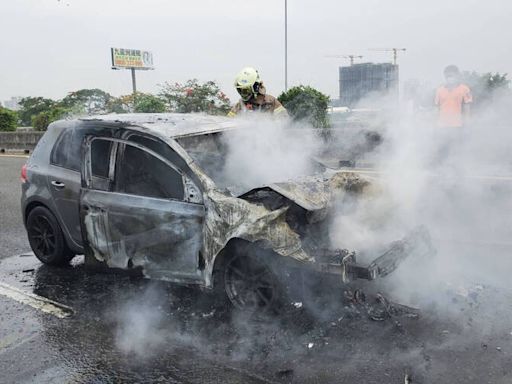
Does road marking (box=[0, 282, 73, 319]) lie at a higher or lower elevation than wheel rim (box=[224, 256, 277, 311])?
lower

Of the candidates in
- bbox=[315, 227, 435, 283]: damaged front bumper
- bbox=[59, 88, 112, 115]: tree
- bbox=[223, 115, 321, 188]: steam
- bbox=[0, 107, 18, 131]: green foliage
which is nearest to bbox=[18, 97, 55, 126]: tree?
bbox=[59, 88, 112, 115]: tree

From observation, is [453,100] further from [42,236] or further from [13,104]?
[13,104]

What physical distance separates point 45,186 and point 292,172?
2655mm

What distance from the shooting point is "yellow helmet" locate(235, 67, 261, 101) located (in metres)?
6.45

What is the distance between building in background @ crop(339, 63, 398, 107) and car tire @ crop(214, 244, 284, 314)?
4688 mm

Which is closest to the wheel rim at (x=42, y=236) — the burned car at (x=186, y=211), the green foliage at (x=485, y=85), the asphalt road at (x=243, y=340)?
the burned car at (x=186, y=211)

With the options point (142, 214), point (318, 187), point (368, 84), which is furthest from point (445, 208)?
point (142, 214)

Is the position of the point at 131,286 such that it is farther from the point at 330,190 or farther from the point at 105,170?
the point at 330,190

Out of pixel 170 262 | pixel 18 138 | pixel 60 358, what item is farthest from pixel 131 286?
pixel 18 138

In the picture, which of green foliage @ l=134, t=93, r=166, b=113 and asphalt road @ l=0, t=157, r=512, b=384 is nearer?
asphalt road @ l=0, t=157, r=512, b=384

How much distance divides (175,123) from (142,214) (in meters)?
0.98

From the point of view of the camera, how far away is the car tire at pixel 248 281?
4062mm

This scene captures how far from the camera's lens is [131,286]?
515 cm

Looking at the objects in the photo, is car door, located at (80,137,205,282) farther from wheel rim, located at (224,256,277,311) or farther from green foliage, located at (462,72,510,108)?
green foliage, located at (462,72,510,108)
